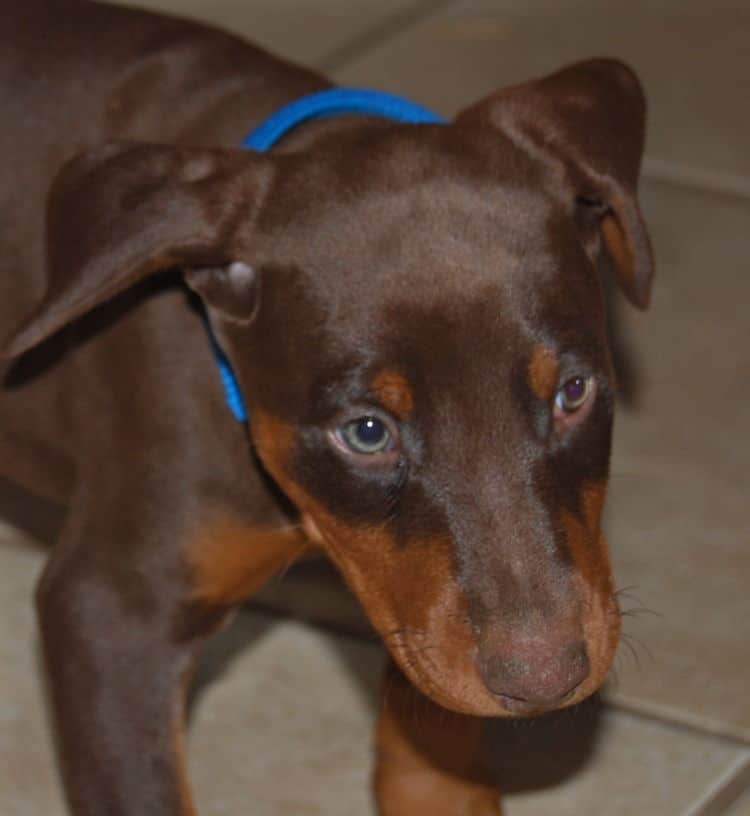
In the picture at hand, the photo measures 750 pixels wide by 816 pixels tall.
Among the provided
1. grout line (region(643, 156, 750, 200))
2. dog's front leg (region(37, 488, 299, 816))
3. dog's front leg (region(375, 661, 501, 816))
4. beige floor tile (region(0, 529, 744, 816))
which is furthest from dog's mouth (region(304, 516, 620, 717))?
grout line (region(643, 156, 750, 200))

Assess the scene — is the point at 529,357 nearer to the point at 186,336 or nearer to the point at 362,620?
the point at 186,336

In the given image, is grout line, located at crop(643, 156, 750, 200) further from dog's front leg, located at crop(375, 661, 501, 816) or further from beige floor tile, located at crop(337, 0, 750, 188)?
dog's front leg, located at crop(375, 661, 501, 816)

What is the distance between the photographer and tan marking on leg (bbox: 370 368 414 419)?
2.77 m

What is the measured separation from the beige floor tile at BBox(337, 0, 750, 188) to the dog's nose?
262 centimetres

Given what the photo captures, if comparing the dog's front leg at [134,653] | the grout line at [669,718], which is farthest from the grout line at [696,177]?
the dog's front leg at [134,653]

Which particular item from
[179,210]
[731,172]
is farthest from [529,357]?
[731,172]

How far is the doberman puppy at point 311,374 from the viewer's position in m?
2.76

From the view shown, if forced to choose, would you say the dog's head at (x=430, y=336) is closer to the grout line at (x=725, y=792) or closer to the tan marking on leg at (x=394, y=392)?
the tan marking on leg at (x=394, y=392)

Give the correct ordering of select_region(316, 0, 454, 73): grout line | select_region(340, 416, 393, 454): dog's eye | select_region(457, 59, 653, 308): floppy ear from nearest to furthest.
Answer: select_region(340, 416, 393, 454): dog's eye
select_region(457, 59, 653, 308): floppy ear
select_region(316, 0, 454, 73): grout line

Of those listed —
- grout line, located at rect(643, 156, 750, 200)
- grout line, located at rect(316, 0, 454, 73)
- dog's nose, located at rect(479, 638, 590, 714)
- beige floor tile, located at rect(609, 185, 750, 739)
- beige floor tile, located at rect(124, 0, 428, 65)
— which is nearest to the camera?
dog's nose, located at rect(479, 638, 590, 714)

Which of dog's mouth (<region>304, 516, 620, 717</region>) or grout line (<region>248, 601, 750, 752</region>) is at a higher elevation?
dog's mouth (<region>304, 516, 620, 717</region>)

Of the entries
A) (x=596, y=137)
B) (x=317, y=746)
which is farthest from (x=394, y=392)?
(x=317, y=746)

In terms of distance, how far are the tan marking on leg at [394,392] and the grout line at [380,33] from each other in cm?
303

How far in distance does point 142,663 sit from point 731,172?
2.52m
